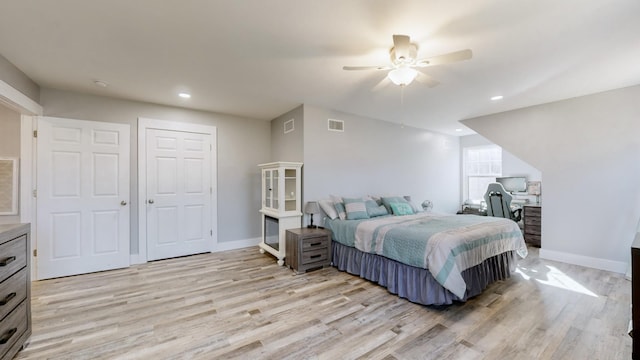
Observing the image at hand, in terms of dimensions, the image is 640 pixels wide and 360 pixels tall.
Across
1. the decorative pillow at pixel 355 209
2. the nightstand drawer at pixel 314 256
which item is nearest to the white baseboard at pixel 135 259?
the nightstand drawer at pixel 314 256

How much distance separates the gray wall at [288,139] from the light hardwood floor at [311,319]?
1.94 m

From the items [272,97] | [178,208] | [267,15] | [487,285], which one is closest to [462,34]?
[267,15]

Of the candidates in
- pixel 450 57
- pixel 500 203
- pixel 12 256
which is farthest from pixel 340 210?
pixel 500 203

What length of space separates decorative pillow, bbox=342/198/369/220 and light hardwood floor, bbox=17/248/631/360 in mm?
879

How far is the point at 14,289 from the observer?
5.93 ft

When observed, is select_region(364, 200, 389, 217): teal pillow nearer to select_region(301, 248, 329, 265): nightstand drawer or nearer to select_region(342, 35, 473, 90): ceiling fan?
select_region(301, 248, 329, 265): nightstand drawer

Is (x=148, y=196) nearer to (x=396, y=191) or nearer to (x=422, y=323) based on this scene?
(x=422, y=323)

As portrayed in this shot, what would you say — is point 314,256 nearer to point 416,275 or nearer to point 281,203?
point 281,203

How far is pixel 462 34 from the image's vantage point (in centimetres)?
217

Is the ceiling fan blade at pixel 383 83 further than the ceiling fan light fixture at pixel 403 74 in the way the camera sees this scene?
Yes

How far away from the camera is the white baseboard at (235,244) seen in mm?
4566

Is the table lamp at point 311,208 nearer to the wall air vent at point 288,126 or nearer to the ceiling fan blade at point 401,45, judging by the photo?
the wall air vent at point 288,126

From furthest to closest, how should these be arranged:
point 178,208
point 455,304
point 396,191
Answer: point 396,191 → point 178,208 → point 455,304

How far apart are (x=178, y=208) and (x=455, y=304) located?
409 centimetres
